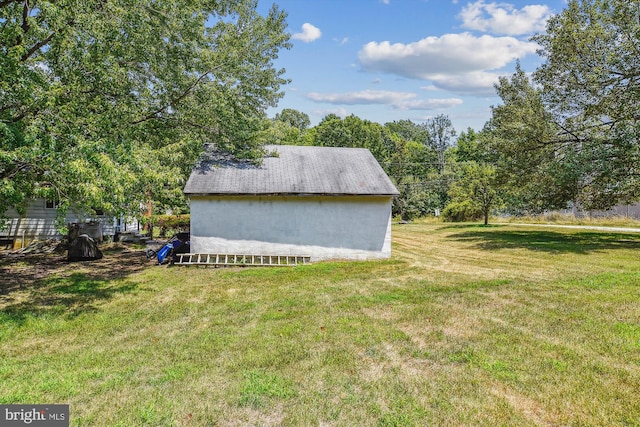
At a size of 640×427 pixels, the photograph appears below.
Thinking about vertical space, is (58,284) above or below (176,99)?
below

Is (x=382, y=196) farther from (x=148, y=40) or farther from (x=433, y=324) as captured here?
(x=148, y=40)

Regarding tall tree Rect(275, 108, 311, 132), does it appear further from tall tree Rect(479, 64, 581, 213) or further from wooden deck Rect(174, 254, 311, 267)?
wooden deck Rect(174, 254, 311, 267)

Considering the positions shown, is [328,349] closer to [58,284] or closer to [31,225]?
[58,284]

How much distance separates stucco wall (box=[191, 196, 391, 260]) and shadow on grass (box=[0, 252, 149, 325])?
2662 mm

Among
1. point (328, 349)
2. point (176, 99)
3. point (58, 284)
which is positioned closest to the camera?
point (328, 349)

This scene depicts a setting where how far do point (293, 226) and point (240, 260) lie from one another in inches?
83.7

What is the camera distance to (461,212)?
34188 mm

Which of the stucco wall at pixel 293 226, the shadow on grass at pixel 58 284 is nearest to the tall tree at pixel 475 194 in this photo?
the stucco wall at pixel 293 226

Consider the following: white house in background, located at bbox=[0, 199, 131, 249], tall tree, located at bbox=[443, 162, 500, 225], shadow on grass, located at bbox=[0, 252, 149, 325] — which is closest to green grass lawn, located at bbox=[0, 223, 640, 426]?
shadow on grass, located at bbox=[0, 252, 149, 325]

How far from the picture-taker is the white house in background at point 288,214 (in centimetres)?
1188

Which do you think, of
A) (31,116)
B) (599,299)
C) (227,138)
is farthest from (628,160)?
(31,116)

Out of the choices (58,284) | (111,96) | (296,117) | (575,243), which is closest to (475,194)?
(575,243)

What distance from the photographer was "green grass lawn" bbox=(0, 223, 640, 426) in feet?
11.6

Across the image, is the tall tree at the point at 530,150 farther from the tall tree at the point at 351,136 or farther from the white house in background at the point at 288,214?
the tall tree at the point at 351,136
